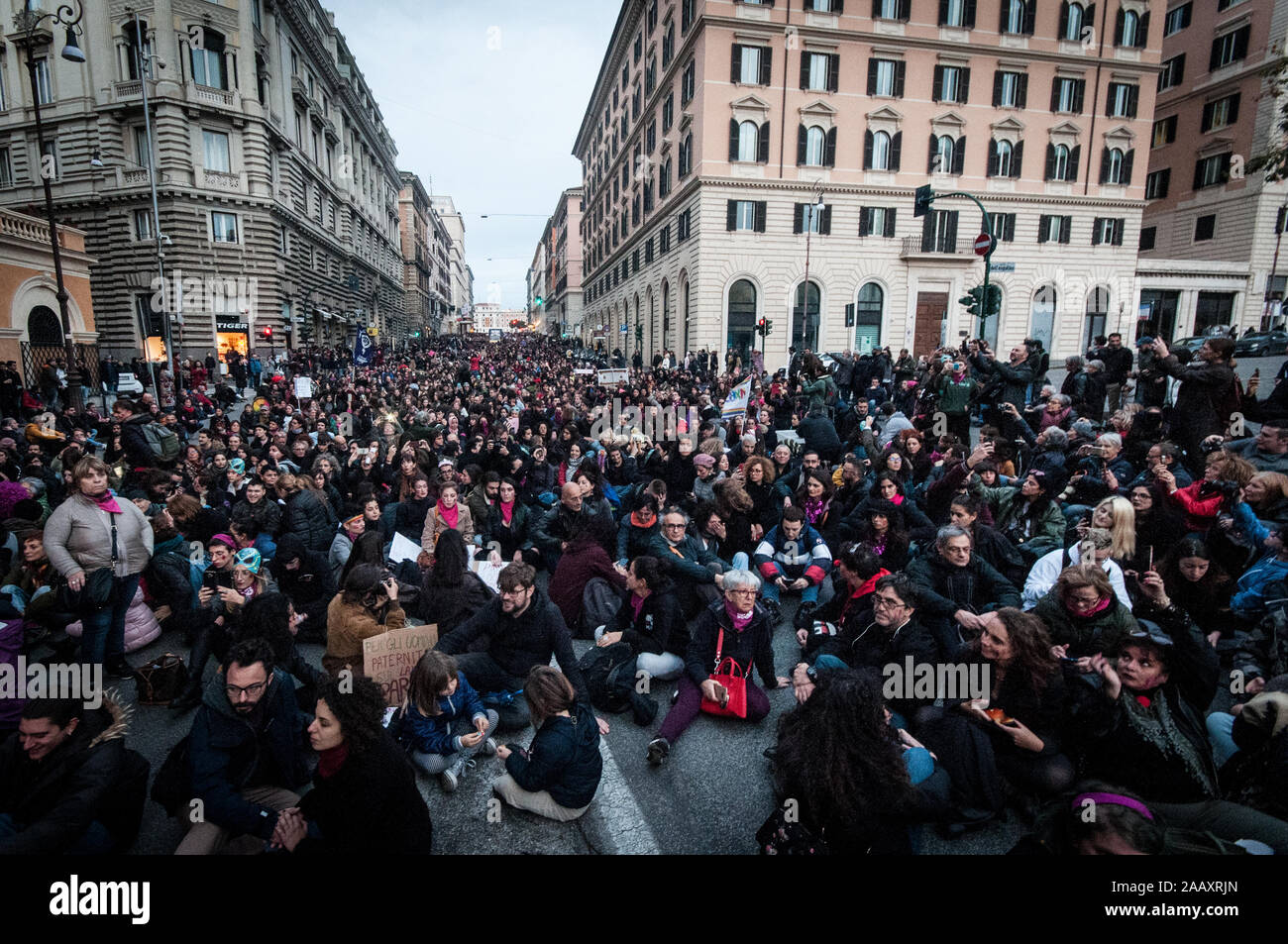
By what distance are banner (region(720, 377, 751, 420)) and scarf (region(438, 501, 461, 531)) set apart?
22.3ft

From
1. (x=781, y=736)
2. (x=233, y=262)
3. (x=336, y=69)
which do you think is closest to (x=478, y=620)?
(x=781, y=736)

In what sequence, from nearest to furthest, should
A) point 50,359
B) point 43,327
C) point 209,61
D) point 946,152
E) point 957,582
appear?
point 957,582 → point 50,359 → point 43,327 → point 209,61 → point 946,152

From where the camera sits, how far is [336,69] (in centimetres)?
4488

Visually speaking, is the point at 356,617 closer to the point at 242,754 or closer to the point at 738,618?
the point at 242,754

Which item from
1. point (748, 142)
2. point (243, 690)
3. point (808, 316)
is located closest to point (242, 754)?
point (243, 690)

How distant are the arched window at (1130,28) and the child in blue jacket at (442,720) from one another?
160ft

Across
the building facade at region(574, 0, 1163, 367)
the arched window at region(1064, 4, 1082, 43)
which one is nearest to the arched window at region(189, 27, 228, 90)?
the building facade at region(574, 0, 1163, 367)

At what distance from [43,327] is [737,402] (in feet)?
82.5

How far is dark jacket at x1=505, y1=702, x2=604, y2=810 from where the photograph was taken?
127 inches

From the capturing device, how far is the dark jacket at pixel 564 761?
3.23 meters

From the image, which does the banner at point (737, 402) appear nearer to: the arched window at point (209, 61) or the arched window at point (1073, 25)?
the arched window at point (209, 61)

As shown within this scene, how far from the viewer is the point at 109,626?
495 centimetres
